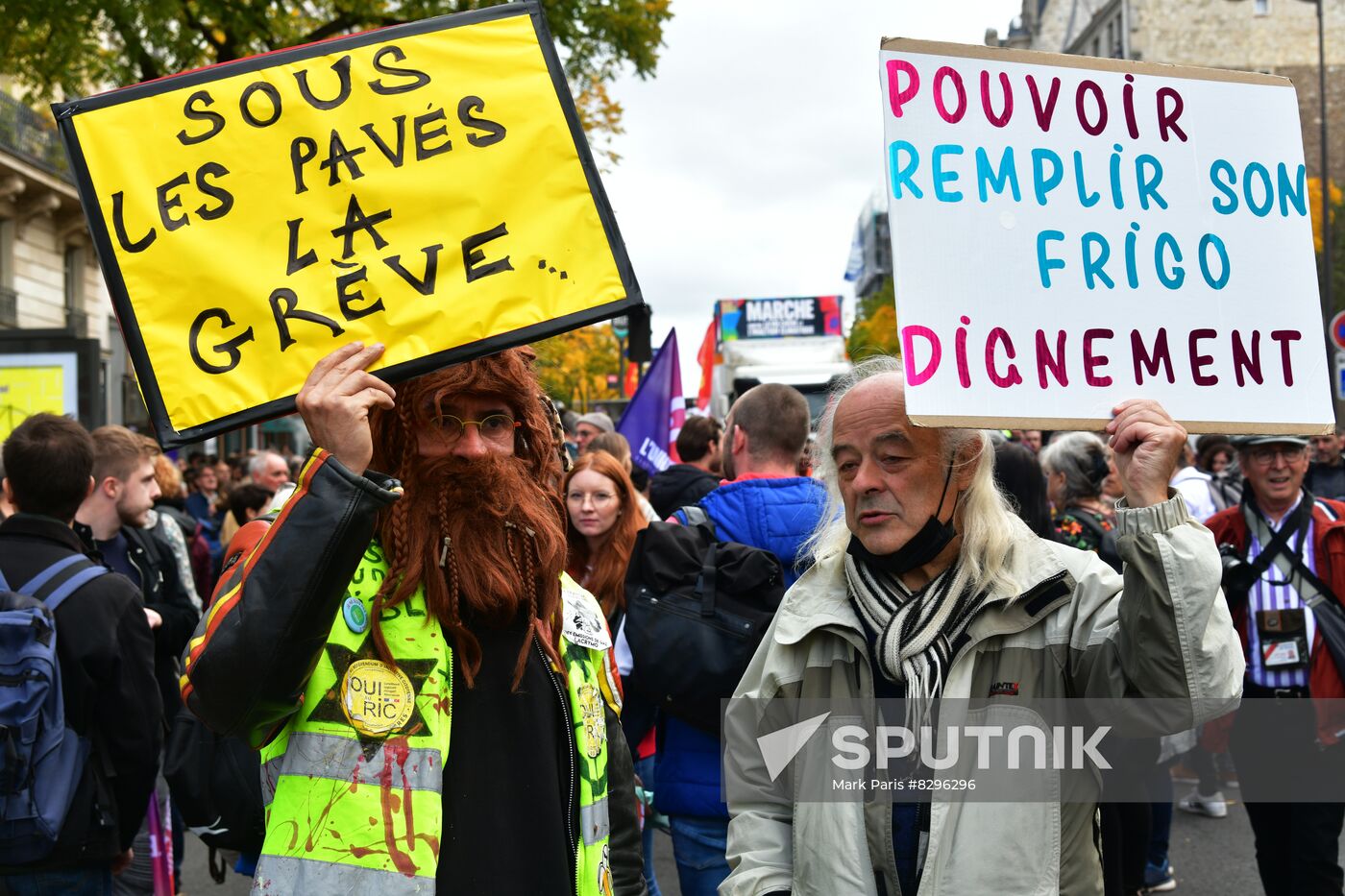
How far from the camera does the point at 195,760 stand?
230cm

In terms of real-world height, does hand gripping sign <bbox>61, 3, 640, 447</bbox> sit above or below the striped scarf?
above

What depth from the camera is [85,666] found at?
146 inches

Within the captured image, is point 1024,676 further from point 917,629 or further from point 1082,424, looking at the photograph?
point 1082,424

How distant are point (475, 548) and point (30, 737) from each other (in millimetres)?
1811

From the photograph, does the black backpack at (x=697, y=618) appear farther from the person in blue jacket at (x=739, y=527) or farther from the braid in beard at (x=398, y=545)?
the braid in beard at (x=398, y=545)

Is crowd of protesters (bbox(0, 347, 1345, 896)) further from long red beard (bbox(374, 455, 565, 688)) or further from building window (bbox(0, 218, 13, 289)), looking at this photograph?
building window (bbox(0, 218, 13, 289))

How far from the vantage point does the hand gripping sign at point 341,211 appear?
224cm

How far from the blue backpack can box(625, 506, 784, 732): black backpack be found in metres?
1.58

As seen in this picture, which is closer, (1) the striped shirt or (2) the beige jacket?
(2) the beige jacket

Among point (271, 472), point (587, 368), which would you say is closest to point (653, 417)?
point (271, 472)

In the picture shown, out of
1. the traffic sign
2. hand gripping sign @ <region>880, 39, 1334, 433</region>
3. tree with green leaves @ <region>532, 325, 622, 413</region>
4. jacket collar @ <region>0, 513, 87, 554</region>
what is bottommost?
jacket collar @ <region>0, 513, 87, 554</region>

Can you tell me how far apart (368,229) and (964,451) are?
1.25m

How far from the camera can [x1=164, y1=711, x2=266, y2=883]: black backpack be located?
2277 millimetres

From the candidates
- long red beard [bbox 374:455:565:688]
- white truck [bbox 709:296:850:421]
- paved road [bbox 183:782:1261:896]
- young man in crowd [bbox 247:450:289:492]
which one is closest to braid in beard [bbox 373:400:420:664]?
long red beard [bbox 374:455:565:688]
